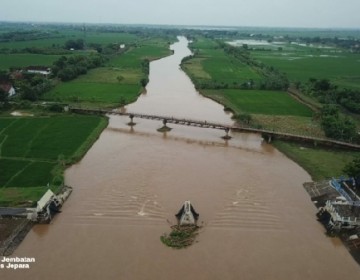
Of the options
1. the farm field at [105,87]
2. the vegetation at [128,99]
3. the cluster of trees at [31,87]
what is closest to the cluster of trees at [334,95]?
the vegetation at [128,99]

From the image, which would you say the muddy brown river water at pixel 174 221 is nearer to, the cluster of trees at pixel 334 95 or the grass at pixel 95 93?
the grass at pixel 95 93

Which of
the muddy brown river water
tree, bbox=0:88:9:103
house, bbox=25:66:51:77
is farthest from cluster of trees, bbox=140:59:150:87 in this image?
the muddy brown river water

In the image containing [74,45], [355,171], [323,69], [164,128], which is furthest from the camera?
[74,45]

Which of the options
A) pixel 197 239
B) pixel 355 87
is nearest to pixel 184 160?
pixel 197 239

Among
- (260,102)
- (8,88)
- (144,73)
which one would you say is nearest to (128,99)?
(8,88)

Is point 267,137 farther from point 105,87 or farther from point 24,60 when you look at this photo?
point 24,60

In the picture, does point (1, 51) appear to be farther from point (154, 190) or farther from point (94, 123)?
point (154, 190)

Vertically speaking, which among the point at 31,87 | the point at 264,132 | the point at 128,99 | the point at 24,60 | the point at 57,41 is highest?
the point at 31,87
